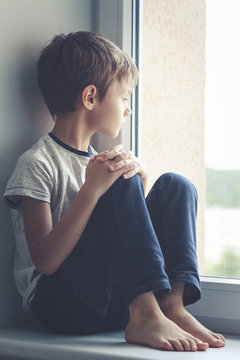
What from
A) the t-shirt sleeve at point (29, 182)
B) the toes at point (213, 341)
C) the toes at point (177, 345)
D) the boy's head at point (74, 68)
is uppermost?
the boy's head at point (74, 68)

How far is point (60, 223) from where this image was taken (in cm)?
104

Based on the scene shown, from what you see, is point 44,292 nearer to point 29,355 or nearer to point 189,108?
point 29,355

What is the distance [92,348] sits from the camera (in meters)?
0.96

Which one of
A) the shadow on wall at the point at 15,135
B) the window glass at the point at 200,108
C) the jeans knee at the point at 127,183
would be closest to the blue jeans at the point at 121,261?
the jeans knee at the point at 127,183

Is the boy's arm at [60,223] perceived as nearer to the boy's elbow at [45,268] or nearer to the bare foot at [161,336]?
the boy's elbow at [45,268]

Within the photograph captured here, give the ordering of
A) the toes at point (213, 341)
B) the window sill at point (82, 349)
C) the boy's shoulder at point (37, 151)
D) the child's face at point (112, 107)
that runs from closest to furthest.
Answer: the window sill at point (82, 349) < the toes at point (213, 341) < the boy's shoulder at point (37, 151) < the child's face at point (112, 107)

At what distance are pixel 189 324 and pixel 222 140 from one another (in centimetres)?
49

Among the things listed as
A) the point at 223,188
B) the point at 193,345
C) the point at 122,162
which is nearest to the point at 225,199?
Result: the point at 223,188

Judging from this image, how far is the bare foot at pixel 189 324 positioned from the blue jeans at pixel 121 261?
4cm

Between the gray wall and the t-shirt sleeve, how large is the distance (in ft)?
0.22

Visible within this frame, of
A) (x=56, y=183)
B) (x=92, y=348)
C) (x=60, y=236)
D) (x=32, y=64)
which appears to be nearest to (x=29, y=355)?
(x=92, y=348)

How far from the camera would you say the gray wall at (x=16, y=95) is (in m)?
Result: 1.18

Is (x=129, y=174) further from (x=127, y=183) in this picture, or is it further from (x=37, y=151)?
(x=37, y=151)

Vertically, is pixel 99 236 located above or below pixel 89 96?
below
